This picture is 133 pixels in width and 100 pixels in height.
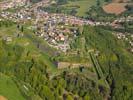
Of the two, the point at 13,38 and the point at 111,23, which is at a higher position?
the point at 13,38

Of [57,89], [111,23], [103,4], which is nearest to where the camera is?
[57,89]

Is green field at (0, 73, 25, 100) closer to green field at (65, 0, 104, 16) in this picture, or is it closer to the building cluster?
green field at (65, 0, 104, 16)

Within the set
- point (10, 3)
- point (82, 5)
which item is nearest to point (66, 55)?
point (82, 5)

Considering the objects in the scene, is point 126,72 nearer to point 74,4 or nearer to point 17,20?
point 17,20

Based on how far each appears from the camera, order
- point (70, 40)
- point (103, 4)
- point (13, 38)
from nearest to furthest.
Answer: point (13, 38) → point (70, 40) → point (103, 4)

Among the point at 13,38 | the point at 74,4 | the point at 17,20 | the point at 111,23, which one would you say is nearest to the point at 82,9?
the point at 74,4

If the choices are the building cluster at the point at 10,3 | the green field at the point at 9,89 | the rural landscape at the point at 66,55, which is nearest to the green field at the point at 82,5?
the rural landscape at the point at 66,55

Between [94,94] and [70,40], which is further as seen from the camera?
[70,40]

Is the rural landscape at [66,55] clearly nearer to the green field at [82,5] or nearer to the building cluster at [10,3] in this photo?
the green field at [82,5]
